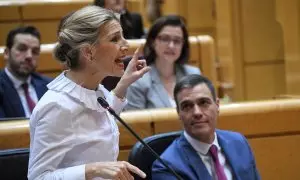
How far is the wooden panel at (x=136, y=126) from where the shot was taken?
3.98 feet

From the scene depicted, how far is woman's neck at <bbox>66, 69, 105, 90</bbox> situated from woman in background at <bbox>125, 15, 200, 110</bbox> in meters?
0.86

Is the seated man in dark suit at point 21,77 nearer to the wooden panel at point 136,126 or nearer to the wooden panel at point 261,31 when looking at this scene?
the wooden panel at point 136,126

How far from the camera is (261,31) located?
262 centimetres

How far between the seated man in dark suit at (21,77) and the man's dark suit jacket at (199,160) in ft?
2.14

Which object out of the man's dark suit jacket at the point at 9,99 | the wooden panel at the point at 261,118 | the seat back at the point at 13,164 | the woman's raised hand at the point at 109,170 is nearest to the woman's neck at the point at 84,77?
the woman's raised hand at the point at 109,170

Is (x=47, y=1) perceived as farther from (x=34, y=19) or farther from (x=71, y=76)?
(x=71, y=76)

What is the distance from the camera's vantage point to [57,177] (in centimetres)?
67

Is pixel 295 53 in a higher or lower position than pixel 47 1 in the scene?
lower

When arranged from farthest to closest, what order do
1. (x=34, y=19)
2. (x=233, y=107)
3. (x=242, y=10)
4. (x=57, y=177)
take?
(x=34, y=19) → (x=242, y=10) → (x=233, y=107) → (x=57, y=177)

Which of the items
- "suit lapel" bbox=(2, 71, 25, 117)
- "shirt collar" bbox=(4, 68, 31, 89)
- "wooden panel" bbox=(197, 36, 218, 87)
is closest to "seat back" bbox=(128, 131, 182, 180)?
"suit lapel" bbox=(2, 71, 25, 117)

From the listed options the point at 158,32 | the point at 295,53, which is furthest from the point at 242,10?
the point at 158,32

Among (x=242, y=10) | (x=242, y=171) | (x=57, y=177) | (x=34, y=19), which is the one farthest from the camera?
(x=34, y=19)

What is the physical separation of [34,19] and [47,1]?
0.12m

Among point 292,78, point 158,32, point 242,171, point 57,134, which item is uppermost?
point 57,134
